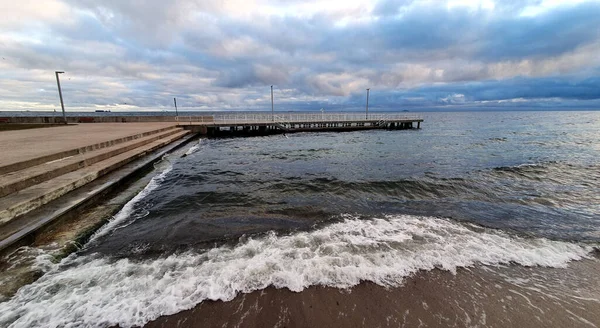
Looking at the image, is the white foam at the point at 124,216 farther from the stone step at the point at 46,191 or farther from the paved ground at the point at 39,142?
the paved ground at the point at 39,142

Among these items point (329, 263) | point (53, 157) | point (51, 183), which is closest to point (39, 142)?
point (53, 157)

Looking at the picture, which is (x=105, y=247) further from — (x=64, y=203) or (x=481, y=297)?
(x=481, y=297)

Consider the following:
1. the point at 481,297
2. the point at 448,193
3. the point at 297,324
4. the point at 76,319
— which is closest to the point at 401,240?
the point at 481,297

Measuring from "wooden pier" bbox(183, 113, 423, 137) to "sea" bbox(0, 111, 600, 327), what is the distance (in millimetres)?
24327

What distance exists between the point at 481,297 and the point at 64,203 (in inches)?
323

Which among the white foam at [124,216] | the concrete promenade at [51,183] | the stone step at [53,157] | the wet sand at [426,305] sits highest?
the stone step at [53,157]

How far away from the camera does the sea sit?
10.7ft

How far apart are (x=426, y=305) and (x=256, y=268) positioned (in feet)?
8.13

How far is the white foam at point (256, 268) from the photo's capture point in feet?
10.7

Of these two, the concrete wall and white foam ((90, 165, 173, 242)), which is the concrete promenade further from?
the concrete wall

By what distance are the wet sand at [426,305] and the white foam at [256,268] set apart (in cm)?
20

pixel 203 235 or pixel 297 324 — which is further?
pixel 203 235

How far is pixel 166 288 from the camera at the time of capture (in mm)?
3668

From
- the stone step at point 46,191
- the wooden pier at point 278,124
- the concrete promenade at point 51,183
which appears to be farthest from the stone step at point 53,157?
the wooden pier at point 278,124
